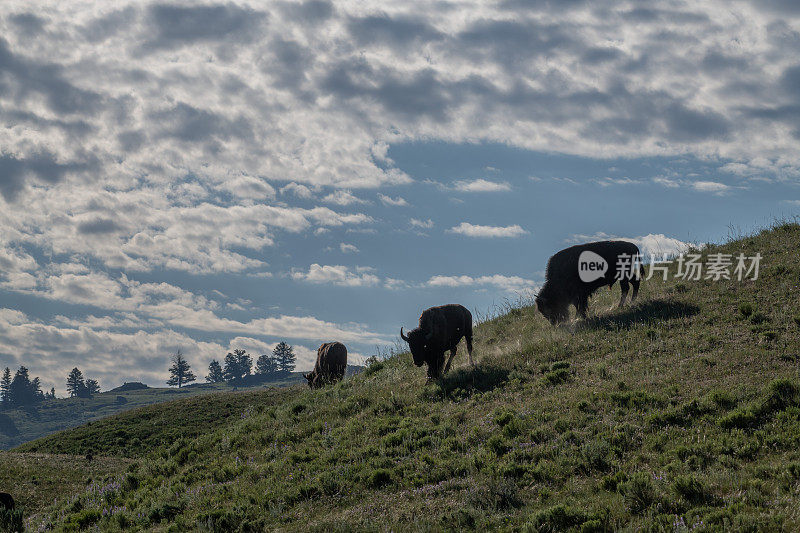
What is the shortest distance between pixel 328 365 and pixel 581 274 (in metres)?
16.6

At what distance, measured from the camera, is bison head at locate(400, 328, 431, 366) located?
2092 cm

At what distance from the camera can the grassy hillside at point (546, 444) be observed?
10235 millimetres

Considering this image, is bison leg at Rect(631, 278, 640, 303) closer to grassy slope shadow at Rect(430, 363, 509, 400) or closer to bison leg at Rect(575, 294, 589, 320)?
bison leg at Rect(575, 294, 589, 320)

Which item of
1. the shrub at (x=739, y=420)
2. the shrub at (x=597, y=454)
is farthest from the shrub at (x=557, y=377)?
the shrub at (x=739, y=420)

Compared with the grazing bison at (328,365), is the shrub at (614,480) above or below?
below

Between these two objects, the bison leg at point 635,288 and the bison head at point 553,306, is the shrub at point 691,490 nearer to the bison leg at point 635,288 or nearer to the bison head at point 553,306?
the bison head at point 553,306

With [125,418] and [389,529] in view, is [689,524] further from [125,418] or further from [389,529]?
[125,418]

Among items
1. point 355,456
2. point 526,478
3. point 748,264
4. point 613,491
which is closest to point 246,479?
point 355,456

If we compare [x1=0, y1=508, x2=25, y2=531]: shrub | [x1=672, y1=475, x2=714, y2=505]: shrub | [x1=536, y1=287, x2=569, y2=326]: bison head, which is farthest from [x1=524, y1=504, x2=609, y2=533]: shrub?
[x1=536, y1=287, x2=569, y2=326]: bison head

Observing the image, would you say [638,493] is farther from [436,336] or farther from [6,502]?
[6,502]

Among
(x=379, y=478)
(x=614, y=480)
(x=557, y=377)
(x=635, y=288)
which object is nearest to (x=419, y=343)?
(x=557, y=377)

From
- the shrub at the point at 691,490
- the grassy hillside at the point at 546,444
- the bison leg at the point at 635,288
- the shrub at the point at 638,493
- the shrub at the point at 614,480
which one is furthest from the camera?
the bison leg at the point at 635,288

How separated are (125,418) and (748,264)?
51405 millimetres

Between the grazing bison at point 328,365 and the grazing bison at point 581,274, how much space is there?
14415 mm
